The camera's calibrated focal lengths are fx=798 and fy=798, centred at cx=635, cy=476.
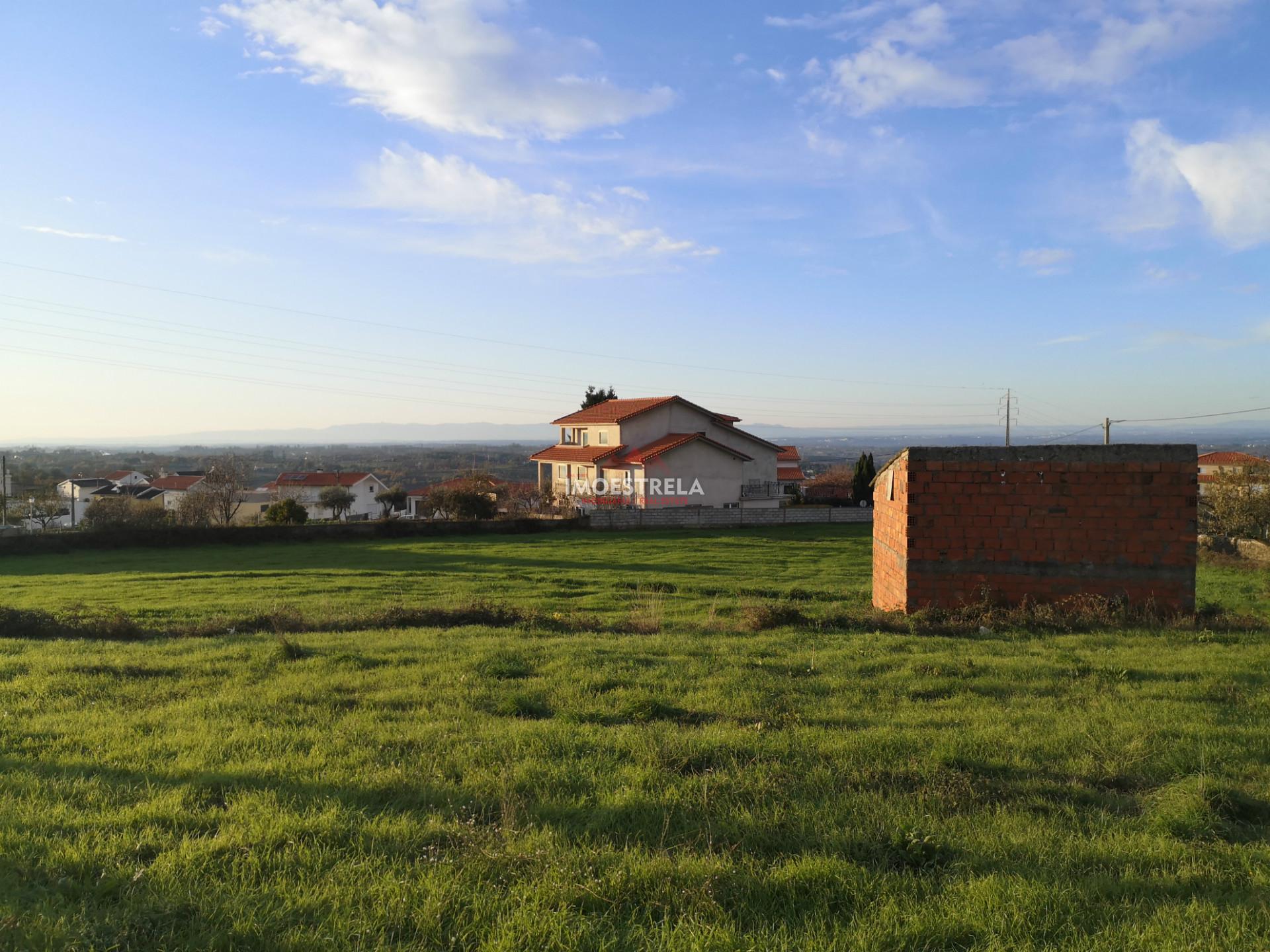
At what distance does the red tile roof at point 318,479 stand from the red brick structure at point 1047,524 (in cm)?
6669

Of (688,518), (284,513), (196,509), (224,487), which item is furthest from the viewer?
(224,487)

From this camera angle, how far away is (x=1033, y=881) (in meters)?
3.68

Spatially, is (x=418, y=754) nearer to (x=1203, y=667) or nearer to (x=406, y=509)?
(x=1203, y=667)

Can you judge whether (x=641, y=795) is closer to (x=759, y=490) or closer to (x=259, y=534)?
(x=259, y=534)

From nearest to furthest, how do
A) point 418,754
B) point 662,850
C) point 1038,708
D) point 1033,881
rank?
point 1033,881
point 662,850
point 418,754
point 1038,708

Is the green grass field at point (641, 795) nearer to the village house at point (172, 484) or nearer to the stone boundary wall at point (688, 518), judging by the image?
the stone boundary wall at point (688, 518)

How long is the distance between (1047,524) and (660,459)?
3492cm

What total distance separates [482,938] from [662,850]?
1.04 m

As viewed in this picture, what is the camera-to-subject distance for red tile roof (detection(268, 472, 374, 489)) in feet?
240

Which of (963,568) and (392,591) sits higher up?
(963,568)

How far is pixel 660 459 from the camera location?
46250mm

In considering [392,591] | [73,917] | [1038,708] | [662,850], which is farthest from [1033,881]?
[392,591]

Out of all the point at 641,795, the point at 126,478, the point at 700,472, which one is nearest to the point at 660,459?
the point at 700,472

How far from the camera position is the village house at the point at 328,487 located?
7125 centimetres
